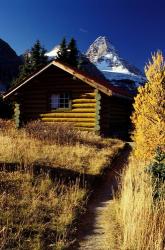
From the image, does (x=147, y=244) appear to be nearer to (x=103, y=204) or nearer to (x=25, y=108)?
(x=103, y=204)

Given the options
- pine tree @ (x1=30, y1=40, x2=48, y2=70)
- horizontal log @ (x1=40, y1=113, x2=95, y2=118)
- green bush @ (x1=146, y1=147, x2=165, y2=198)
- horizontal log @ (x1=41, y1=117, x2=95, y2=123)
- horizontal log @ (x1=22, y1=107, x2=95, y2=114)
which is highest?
pine tree @ (x1=30, y1=40, x2=48, y2=70)

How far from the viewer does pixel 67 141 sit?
1457cm

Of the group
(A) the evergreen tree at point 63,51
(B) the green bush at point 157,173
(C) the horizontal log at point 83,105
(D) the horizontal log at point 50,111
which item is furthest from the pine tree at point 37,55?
(B) the green bush at point 157,173

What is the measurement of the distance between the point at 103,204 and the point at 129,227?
102 inches

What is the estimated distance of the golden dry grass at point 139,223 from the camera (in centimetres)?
543

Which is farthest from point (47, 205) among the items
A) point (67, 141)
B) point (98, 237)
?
point (67, 141)

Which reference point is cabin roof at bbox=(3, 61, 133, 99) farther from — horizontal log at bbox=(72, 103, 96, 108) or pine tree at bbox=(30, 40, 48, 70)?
pine tree at bbox=(30, 40, 48, 70)

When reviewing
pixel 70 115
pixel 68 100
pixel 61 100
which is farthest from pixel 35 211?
pixel 61 100

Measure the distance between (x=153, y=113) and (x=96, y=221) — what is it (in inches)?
163

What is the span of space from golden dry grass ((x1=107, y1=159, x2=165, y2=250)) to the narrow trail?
187 mm

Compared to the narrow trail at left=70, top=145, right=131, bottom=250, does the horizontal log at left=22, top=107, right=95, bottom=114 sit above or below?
above

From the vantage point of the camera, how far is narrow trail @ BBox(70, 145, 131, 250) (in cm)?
587

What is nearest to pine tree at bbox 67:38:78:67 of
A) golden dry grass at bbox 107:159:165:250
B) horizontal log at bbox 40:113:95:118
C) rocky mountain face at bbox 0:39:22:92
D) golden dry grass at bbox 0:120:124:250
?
rocky mountain face at bbox 0:39:22:92

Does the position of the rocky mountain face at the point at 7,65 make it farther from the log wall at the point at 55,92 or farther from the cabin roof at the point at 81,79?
the cabin roof at the point at 81,79
